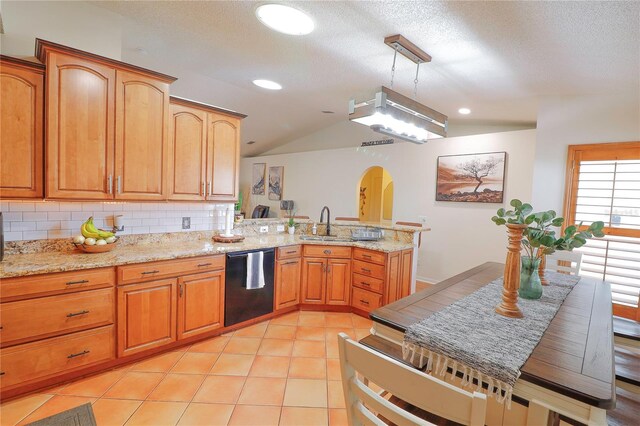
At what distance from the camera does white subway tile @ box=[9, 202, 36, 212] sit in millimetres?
2174

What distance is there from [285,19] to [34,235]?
2.47 meters

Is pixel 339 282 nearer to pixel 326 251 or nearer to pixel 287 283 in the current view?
pixel 326 251

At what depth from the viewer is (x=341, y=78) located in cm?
342

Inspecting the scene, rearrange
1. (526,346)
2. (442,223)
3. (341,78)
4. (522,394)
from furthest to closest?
(442,223) < (341,78) < (526,346) < (522,394)

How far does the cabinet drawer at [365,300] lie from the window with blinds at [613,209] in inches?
90.8

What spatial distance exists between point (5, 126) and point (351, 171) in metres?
5.07

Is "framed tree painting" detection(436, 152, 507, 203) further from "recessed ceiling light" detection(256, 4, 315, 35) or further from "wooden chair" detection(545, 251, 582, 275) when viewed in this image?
"recessed ceiling light" detection(256, 4, 315, 35)

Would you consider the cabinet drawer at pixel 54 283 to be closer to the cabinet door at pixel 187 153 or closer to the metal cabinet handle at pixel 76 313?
the metal cabinet handle at pixel 76 313

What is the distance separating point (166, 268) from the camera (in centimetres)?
241

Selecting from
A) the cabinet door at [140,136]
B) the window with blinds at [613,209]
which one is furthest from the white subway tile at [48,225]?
the window with blinds at [613,209]

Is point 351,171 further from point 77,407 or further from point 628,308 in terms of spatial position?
point 77,407

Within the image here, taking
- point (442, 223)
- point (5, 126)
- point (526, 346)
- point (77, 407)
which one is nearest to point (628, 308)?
point (442, 223)

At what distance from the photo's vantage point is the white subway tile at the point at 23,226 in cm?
217

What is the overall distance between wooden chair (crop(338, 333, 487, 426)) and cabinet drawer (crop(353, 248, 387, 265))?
2289 millimetres
